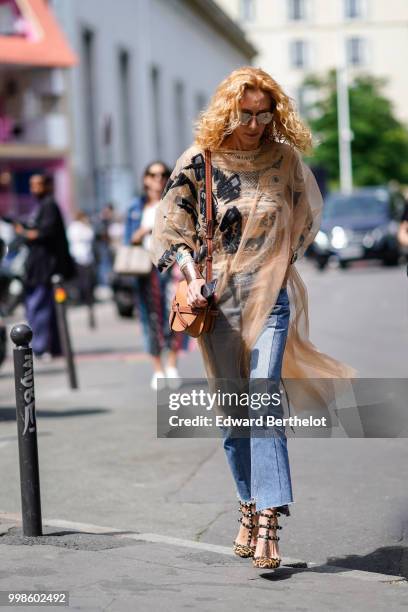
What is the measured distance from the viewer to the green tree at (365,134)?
246 ft

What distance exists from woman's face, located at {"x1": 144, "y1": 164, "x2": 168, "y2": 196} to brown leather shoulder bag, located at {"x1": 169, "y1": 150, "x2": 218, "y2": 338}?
5.29 meters

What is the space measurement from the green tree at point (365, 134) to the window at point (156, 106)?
32974 mm

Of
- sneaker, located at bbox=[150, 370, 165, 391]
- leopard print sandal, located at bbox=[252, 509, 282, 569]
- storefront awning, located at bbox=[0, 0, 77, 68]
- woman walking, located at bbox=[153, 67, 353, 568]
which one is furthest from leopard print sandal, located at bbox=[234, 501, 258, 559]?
storefront awning, located at bbox=[0, 0, 77, 68]

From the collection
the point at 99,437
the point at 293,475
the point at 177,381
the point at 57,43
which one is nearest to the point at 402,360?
the point at 99,437

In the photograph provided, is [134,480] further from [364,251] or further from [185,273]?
[364,251]

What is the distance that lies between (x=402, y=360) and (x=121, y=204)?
18707 mm

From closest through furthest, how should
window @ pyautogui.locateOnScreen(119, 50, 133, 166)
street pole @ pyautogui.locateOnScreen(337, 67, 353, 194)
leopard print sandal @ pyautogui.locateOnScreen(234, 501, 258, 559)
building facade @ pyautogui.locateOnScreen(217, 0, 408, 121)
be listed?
leopard print sandal @ pyautogui.locateOnScreen(234, 501, 258, 559) → window @ pyautogui.locateOnScreen(119, 50, 133, 166) → street pole @ pyautogui.locateOnScreen(337, 67, 353, 194) → building facade @ pyautogui.locateOnScreen(217, 0, 408, 121)

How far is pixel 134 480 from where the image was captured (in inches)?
292

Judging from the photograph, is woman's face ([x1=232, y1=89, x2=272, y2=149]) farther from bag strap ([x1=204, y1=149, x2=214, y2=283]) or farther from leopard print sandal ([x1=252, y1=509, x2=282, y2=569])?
leopard print sandal ([x1=252, y1=509, x2=282, y2=569])

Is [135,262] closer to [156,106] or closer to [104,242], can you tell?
[104,242]

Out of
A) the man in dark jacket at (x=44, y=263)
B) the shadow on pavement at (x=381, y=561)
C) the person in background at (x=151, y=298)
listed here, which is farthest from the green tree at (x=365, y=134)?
the shadow on pavement at (x=381, y=561)

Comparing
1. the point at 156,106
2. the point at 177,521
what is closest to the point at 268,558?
the point at 177,521

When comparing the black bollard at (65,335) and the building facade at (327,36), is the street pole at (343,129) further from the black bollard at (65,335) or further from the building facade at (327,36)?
the black bollard at (65,335)

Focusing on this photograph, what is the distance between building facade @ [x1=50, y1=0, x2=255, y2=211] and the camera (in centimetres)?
3162
